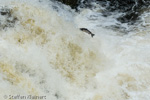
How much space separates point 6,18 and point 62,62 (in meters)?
2.04

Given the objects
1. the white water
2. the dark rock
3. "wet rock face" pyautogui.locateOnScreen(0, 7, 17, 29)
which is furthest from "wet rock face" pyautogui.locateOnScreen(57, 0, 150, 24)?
"wet rock face" pyautogui.locateOnScreen(0, 7, 17, 29)

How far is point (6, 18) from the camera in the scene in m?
5.59

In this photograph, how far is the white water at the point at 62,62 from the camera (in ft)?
16.4

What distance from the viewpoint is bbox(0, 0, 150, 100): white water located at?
500cm

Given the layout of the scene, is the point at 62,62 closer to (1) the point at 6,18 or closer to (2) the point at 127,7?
(1) the point at 6,18

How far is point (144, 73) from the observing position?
210 inches

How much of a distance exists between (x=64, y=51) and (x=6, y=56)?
5.24ft

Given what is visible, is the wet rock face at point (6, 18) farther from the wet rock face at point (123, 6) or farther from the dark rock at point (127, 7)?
the dark rock at point (127, 7)

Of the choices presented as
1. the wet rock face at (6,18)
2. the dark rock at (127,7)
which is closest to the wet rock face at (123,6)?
the dark rock at (127,7)

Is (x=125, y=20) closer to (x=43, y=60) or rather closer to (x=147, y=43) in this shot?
(x=147, y=43)

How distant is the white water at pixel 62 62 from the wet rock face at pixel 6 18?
12 centimetres

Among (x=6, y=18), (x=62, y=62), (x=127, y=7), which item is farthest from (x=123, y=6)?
(x=6, y=18)

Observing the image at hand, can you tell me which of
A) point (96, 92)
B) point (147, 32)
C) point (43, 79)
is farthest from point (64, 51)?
point (147, 32)

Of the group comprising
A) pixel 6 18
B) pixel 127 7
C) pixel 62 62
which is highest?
pixel 127 7
